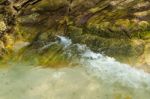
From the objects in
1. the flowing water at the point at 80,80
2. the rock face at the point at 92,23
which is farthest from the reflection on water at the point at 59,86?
the rock face at the point at 92,23

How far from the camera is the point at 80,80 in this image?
651 inches

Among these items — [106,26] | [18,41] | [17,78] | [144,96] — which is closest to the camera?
[144,96]

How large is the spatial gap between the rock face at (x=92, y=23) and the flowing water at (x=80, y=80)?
28.2 inches

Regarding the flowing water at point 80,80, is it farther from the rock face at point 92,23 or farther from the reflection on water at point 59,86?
the rock face at point 92,23

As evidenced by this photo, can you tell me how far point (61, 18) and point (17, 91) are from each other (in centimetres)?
727

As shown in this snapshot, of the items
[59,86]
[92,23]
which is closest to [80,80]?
[59,86]

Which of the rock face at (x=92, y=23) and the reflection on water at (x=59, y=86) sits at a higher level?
the rock face at (x=92, y=23)

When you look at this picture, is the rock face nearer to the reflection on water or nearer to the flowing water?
the flowing water

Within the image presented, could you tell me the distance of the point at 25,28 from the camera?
21.9 m

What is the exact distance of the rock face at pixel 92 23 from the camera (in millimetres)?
17750

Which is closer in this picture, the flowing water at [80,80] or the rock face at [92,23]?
the flowing water at [80,80]

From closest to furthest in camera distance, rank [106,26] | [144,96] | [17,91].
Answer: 1. [144,96]
2. [17,91]
3. [106,26]

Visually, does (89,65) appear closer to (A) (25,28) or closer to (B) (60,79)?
(B) (60,79)

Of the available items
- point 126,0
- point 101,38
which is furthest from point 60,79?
point 126,0
